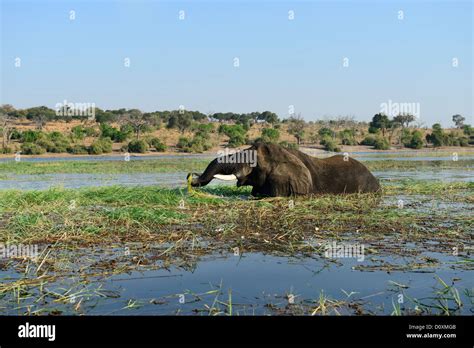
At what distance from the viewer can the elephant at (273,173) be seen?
11.2 m

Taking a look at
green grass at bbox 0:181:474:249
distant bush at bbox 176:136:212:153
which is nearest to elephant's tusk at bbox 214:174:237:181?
green grass at bbox 0:181:474:249

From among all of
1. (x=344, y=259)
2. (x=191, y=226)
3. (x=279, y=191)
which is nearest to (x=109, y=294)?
(x=344, y=259)

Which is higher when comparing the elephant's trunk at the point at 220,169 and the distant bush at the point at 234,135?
the distant bush at the point at 234,135

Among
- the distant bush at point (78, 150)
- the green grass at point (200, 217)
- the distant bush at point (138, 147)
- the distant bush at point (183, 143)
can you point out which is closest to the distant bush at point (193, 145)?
the distant bush at point (183, 143)

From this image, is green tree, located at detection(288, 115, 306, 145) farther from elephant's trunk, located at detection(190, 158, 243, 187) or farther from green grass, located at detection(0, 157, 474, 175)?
elephant's trunk, located at detection(190, 158, 243, 187)

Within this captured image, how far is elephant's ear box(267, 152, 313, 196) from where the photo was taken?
11257 millimetres

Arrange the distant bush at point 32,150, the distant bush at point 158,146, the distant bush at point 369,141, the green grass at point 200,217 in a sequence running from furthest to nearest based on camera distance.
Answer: the distant bush at point 369,141 → the distant bush at point 158,146 → the distant bush at point 32,150 → the green grass at point 200,217

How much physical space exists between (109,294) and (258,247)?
7.85ft

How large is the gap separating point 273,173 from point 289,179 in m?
0.36

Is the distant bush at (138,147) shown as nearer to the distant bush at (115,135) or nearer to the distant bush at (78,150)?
the distant bush at (78,150)

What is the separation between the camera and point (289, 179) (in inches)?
446

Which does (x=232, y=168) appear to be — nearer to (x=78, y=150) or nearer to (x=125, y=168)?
(x=125, y=168)

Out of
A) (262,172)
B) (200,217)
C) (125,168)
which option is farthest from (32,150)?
(200,217)
